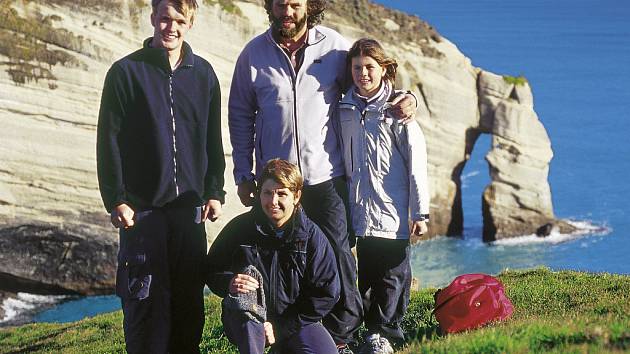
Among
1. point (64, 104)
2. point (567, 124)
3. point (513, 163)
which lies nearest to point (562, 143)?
point (567, 124)

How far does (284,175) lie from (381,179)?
63.4 inches

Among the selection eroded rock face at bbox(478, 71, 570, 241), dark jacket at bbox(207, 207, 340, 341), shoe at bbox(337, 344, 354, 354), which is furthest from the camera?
eroded rock face at bbox(478, 71, 570, 241)

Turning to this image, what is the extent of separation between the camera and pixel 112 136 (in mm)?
9508

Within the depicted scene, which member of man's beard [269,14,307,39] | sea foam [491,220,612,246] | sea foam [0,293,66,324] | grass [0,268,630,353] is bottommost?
sea foam [491,220,612,246]

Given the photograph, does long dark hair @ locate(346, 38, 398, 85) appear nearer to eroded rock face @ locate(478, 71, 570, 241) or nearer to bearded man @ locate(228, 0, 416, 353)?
bearded man @ locate(228, 0, 416, 353)

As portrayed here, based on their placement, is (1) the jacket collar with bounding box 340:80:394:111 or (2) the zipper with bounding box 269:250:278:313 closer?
(2) the zipper with bounding box 269:250:278:313

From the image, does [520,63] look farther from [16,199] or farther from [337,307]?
[337,307]

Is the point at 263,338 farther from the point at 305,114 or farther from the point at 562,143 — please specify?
the point at 562,143

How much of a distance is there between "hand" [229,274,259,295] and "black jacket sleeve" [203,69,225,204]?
1.02 meters

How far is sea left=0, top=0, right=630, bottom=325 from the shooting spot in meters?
47.8

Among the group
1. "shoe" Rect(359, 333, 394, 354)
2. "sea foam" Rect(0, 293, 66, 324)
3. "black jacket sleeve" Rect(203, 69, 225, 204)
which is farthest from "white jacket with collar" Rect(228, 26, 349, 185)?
"sea foam" Rect(0, 293, 66, 324)

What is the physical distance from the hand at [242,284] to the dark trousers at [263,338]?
0.20 metres

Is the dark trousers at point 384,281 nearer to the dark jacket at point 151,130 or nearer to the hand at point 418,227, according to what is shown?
the hand at point 418,227

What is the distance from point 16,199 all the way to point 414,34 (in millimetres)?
22238
